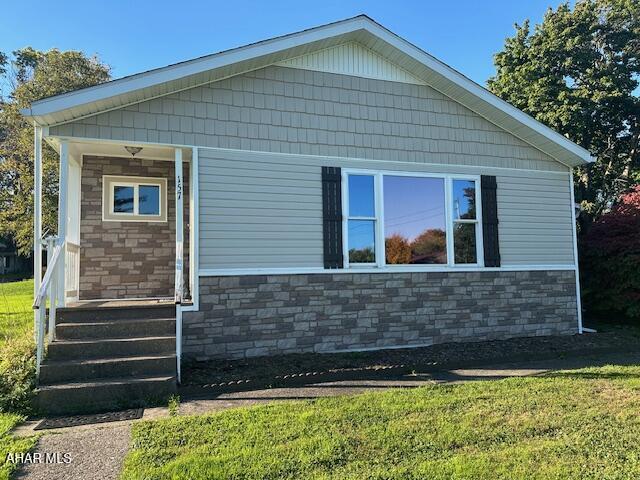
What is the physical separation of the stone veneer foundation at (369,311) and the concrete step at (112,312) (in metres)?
0.41

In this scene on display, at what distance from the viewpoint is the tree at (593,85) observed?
53.9 feet

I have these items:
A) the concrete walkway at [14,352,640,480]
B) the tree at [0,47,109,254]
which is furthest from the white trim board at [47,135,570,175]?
the tree at [0,47,109,254]

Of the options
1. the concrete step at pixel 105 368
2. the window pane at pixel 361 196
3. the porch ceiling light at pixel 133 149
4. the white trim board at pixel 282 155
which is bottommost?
the concrete step at pixel 105 368

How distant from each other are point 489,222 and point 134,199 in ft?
19.6

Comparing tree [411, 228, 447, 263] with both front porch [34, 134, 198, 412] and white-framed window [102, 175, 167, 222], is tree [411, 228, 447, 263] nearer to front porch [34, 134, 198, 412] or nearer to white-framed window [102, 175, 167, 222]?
front porch [34, 134, 198, 412]

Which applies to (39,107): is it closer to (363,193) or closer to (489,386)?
(363,193)

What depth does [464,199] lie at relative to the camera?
325 inches

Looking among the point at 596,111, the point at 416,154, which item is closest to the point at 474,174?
the point at 416,154

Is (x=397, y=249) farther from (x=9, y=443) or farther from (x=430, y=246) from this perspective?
(x=9, y=443)

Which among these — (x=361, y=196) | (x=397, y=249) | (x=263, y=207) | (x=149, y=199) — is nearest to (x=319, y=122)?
(x=361, y=196)

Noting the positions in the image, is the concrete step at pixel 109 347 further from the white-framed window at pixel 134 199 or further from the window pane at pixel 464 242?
the window pane at pixel 464 242

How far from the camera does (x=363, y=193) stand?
7.65 meters

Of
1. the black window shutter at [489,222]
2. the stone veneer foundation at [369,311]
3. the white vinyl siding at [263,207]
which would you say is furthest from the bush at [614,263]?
the white vinyl siding at [263,207]

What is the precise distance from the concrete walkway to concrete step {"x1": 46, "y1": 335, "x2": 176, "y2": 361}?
0.90 meters
